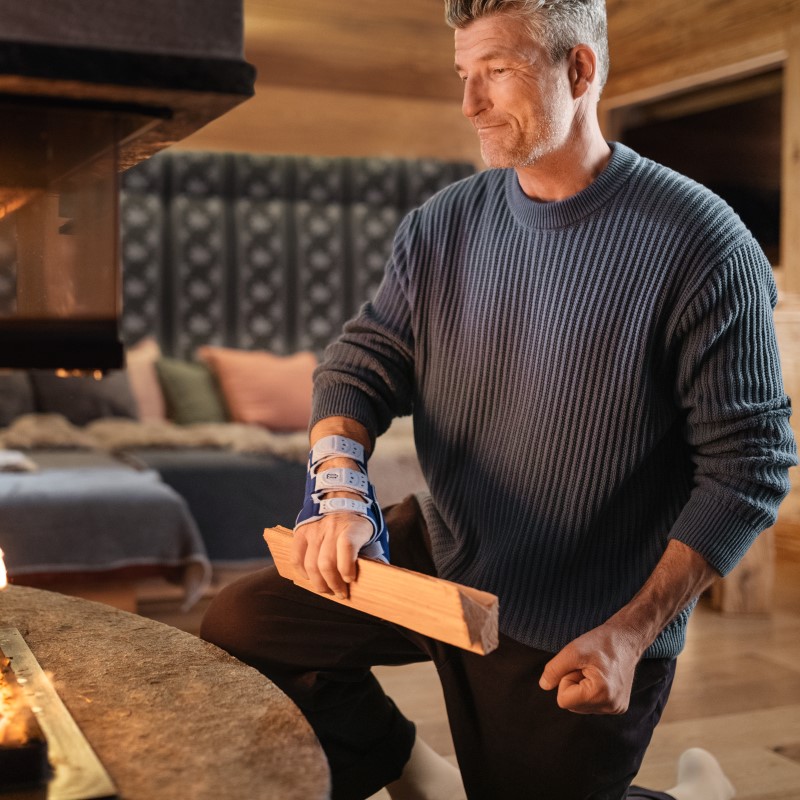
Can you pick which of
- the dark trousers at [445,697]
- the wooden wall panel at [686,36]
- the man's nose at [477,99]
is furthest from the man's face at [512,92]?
the wooden wall panel at [686,36]

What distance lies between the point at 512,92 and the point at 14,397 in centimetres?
312

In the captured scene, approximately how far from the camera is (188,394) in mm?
4605

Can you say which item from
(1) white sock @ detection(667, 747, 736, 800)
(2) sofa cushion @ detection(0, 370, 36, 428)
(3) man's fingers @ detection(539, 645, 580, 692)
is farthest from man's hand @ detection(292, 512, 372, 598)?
(2) sofa cushion @ detection(0, 370, 36, 428)

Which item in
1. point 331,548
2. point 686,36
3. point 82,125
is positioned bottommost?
point 331,548

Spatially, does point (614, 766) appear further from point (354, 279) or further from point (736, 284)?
point (354, 279)

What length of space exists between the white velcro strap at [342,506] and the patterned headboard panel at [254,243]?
376cm

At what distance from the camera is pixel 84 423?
4.29 m

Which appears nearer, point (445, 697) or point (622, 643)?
point (622, 643)

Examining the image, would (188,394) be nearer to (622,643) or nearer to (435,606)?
(622,643)

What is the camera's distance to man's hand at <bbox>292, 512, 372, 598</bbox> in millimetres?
1204

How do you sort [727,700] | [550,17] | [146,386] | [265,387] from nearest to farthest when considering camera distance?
1. [550,17]
2. [727,700]
3. [146,386]
4. [265,387]

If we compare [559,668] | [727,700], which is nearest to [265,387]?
[727,700]

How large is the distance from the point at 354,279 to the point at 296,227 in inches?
15.9

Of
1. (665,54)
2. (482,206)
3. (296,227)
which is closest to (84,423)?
(296,227)
